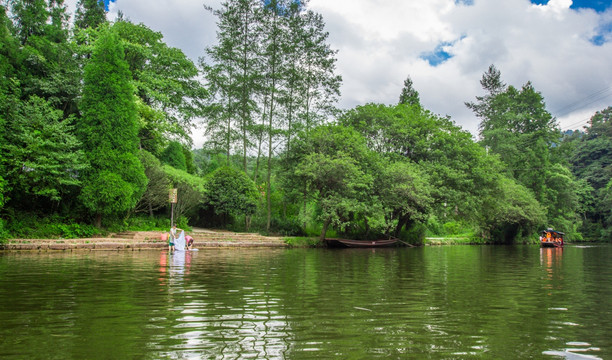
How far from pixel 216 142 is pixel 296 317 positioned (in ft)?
100

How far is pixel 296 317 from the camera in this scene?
567 centimetres

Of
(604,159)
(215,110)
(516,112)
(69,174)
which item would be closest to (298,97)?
(215,110)

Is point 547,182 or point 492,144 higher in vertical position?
point 492,144

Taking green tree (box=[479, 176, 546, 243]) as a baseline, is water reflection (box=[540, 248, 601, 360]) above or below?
below

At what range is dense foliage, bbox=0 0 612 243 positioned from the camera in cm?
2120

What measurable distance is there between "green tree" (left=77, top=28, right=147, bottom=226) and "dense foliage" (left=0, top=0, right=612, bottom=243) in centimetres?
7

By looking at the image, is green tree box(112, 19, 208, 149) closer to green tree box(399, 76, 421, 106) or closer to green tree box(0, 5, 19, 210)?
green tree box(0, 5, 19, 210)

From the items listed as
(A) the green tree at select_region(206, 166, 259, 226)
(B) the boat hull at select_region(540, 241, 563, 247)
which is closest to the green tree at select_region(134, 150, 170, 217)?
(A) the green tree at select_region(206, 166, 259, 226)

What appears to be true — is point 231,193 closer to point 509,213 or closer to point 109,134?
point 109,134

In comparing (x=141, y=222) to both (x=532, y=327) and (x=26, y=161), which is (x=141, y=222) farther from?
(x=532, y=327)

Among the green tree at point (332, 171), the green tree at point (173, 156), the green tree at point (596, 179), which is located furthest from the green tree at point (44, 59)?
the green tree at point (596, 179)

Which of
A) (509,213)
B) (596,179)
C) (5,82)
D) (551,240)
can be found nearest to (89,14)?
(5,82)

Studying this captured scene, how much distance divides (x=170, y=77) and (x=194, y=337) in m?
31.0

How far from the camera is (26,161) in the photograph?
19000mm
